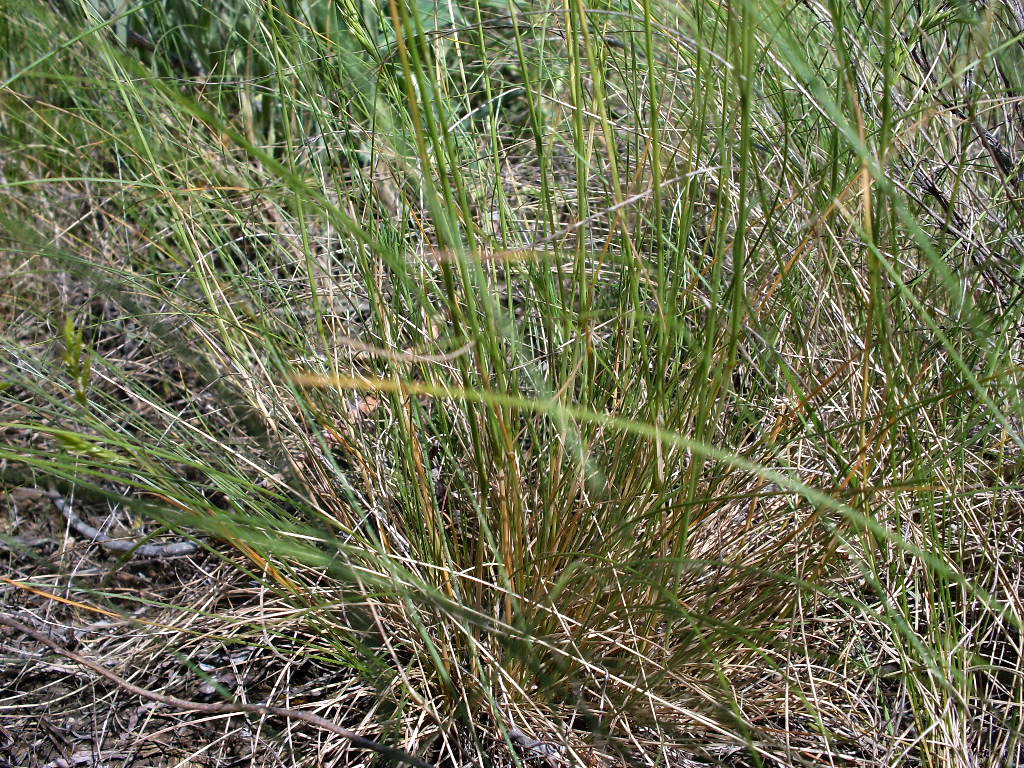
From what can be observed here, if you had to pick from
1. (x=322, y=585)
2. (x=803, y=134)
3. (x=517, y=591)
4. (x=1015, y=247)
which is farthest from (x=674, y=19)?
(x=322, y=585)

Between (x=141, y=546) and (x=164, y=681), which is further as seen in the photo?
(x=141, y=546)

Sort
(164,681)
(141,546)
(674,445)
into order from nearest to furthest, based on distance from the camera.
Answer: (674,445), (164,681), (141,546)

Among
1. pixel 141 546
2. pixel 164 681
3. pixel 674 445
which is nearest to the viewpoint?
pixel 674 445

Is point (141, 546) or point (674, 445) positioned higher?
point (674, 445)

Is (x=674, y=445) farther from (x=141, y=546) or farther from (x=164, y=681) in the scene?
(x=141, y=546)

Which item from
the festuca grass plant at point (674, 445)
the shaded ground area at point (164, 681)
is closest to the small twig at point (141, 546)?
the shaded ground area at point (164, 681)

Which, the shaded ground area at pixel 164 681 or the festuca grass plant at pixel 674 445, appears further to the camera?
the shaded ground area at pixel 164 681

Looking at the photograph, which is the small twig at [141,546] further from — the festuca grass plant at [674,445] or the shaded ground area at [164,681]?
the festuca grass plant at [674,445]

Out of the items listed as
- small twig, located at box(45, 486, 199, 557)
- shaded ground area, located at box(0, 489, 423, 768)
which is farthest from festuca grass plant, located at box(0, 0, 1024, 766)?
small twig, located at box(45, 486, 199, 557)

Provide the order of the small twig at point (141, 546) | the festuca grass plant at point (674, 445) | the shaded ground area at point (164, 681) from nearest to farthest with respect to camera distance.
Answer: the festuca grass plant at point (674, 445), the shaded ground area at point (164, 681), the small twig at point (141, 546)

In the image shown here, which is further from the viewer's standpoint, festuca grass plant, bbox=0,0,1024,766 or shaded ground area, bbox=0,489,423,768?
shaded ground area, bbox=0,489,423,768

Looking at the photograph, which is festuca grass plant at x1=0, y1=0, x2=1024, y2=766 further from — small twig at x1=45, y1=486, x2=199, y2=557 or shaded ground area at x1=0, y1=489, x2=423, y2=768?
small twig at x1=45, y1=486, x2=199, y2=557

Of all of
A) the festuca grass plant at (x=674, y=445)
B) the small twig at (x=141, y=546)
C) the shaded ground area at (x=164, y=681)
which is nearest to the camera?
the festuca grass plant at (x=674, y=445)

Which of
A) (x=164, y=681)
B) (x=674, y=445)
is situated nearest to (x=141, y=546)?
(x=164, y=681)
